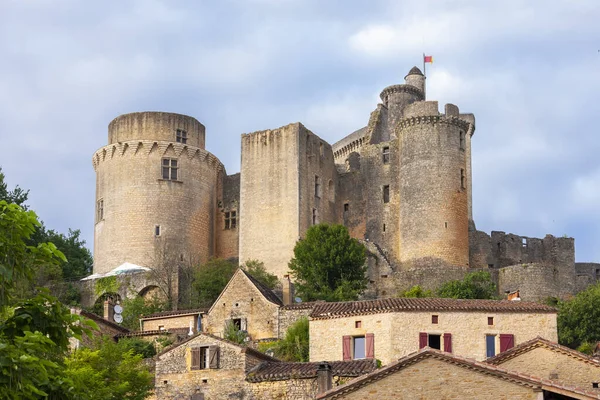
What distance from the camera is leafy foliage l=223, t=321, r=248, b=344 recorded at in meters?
48.5

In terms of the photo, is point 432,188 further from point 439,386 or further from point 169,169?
point 439,386

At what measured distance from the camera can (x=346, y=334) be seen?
139ft

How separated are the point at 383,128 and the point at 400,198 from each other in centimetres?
1094

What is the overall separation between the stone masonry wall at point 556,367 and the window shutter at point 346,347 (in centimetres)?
979

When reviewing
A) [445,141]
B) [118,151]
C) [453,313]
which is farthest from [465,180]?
[453,313]

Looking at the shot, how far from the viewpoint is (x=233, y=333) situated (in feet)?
161

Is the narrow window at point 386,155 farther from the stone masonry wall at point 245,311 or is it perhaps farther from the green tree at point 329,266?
the stone masonry wall at point 245,311

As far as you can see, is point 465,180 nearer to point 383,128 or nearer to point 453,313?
point 383,128

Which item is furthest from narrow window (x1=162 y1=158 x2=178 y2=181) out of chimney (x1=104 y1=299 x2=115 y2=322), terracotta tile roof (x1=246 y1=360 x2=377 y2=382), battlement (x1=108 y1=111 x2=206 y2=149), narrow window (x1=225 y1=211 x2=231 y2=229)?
terracotta tile roof (x1=246 y1=360 x2=377 y2=382)

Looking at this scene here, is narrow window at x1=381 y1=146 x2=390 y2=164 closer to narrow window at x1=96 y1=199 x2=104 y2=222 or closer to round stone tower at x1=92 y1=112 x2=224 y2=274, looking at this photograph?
round stone tower at x1=92 y1=112 x2=224 y2=274

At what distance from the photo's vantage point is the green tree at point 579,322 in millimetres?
51156

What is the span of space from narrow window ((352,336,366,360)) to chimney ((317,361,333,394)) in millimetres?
6280

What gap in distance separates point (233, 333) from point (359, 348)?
870 cm

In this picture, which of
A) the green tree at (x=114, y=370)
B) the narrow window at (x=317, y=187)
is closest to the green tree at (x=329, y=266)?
the narrow window at (x=317, y=187)
